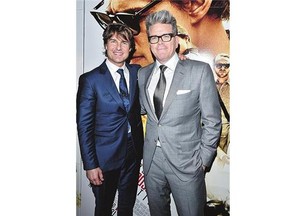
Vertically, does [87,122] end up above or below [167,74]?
below

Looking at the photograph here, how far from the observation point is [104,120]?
319 cm

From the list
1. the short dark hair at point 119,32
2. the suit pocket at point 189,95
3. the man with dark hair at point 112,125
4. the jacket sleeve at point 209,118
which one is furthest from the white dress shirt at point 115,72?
the jacket sleeve at point 209,118

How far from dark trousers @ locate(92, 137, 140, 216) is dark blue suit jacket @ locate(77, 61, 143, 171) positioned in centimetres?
5

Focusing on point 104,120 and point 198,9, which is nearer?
point 198,9

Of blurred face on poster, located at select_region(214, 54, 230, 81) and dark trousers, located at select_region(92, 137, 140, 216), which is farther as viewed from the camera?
dark trousers, located at select_region(92, 137, 140, 216)

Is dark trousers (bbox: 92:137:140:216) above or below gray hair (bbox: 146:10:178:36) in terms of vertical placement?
below

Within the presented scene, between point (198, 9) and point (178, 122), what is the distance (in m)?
0.86

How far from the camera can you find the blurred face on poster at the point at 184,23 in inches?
119

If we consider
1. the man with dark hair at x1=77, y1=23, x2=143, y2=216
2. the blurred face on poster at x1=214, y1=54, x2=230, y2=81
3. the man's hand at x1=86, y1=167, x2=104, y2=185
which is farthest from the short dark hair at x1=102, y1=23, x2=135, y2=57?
the man's hand at x1=86, y1=167, x2=104, y2=185

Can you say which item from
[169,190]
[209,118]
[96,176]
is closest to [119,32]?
[209,118]

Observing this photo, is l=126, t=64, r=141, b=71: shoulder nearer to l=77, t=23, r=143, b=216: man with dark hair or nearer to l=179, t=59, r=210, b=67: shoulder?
l=77, t=23, r=143, b=216: man with dark hair

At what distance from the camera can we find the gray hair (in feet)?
10.1

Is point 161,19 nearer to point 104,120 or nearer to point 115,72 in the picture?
point 115,72
